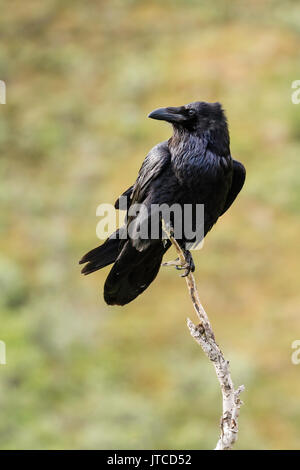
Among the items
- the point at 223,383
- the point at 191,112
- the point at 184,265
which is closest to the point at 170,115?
the point at 191,112

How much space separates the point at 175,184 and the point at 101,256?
29.5 inches

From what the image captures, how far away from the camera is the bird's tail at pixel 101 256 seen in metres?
5.92

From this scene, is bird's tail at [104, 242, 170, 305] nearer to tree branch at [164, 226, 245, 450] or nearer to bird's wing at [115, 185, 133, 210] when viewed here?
tree branch at [164, 226, 245, 450]

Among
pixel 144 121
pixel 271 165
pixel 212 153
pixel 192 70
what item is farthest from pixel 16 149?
pixel 212 153

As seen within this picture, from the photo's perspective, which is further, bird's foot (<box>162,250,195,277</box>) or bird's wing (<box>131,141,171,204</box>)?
bird's wing (<box>131,141,171,204</box>)

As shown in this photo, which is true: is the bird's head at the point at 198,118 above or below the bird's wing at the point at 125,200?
above

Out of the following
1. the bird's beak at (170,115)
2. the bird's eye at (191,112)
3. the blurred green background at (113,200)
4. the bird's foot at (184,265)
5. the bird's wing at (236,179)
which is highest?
the blurred green background at (113,200)

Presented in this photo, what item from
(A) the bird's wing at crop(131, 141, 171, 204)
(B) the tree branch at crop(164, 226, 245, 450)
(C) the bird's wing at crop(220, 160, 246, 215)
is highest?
(C) the bird's wing at crop(220, 160, 246, 215)

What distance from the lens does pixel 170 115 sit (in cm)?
564

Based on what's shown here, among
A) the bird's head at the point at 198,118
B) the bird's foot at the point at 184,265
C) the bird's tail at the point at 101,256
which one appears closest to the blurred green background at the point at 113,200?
the bird's tail at the point at 101,256

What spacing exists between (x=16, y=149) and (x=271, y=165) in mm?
5527

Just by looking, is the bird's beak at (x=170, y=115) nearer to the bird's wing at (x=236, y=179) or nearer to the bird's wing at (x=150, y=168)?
the bird's wing at (x=150, y=168)

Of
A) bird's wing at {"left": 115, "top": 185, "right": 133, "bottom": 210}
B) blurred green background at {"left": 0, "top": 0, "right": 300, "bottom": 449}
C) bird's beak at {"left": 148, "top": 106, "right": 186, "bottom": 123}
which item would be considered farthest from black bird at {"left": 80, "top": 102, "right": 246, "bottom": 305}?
blurred green background at {"left": 0, "top": 0, "right": 300, "bottom": 449}

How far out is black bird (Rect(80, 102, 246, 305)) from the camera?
553 cm
